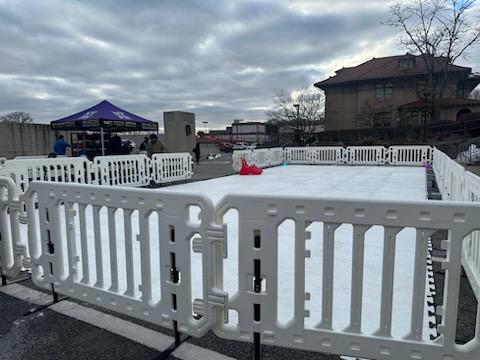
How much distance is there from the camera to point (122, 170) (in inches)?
354

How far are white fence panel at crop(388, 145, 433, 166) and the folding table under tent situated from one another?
12.8m

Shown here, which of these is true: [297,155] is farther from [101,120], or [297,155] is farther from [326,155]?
[101,120]

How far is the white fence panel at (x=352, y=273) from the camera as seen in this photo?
163 centimetres

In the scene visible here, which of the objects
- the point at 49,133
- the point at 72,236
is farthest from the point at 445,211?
the point at 49,133

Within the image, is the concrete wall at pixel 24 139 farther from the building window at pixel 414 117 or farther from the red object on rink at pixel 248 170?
the building window at pixel 414 117

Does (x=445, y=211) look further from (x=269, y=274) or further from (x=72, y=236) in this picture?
(x=72, y=236)

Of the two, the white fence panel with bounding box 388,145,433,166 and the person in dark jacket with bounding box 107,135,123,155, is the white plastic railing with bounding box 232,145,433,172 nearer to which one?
the white fence panel with bounding box 388,145,433,166

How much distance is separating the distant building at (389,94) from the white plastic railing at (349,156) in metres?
17.2

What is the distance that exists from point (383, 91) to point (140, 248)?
1580 inches

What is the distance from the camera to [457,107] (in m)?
31.7

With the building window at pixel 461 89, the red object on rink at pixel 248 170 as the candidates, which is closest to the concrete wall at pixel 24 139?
the red object on rink at pixel 248 170

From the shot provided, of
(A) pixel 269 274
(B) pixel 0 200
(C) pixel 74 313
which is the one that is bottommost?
(C) pixel 74 313

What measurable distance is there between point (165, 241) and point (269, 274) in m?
0.69

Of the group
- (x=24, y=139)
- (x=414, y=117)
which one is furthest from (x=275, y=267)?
(x=414, y=117)
